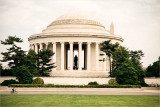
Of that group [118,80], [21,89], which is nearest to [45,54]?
[21,89]

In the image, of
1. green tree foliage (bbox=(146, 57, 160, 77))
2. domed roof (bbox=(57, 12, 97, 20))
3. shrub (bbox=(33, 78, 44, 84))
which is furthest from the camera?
domed roof (bbox=(57, 12, 97, 20))

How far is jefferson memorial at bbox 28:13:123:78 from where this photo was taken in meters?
61.5

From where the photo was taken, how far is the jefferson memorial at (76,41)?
202 feet

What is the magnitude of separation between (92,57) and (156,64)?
17.9 m

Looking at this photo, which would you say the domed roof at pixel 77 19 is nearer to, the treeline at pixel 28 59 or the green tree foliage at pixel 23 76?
the treeline at pixel 28 59

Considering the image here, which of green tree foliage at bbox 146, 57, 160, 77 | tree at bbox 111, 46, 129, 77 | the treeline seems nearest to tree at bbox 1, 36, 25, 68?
the treeline

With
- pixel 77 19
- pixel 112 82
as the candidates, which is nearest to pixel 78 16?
pixel 77 19

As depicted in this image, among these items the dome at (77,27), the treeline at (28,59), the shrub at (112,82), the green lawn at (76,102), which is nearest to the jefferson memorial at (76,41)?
the dome at (77,27)

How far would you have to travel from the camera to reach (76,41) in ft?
206

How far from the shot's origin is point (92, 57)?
6569 centimetres

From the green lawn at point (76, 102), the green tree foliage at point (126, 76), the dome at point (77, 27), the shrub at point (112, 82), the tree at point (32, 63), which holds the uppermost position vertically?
the dome at point (77, 27)

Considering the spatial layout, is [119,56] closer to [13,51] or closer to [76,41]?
[76,41]

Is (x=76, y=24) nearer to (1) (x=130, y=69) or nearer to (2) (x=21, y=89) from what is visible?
(1) (x=130, y=69)

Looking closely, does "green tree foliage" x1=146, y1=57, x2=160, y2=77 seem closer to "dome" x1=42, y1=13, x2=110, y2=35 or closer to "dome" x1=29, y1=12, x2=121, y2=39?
"dome" x1=29, y1=12, x2=121, y2=39
